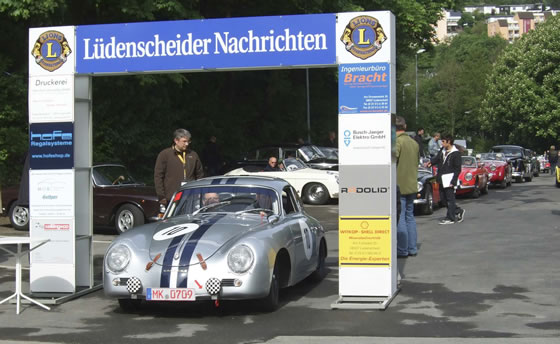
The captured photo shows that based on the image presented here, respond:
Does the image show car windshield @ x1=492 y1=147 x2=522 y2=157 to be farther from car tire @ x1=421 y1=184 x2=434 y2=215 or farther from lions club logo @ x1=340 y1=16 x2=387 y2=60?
lions club logo @ x1=340 y1=16 x2=387 y2=60

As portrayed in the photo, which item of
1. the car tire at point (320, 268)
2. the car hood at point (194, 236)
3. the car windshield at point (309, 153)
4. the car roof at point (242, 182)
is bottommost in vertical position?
the car tire at point (320, 268)

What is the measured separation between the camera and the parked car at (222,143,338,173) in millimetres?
26219

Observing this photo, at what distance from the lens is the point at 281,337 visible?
744 cm

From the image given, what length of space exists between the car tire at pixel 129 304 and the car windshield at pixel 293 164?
14947mm

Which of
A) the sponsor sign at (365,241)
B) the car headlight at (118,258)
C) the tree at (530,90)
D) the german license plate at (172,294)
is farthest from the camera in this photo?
the tree at (530,90)

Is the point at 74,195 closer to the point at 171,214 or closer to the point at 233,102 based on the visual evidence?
the point at 171,214

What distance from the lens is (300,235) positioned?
977 cm

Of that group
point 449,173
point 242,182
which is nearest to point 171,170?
point 242,182

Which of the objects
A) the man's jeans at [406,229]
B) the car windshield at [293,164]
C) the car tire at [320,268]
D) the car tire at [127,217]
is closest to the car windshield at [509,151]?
the car windshield at [293,164]

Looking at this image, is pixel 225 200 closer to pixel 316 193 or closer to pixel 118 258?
pixel 118 258

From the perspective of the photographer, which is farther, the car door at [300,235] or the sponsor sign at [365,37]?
the car door at [300,235]

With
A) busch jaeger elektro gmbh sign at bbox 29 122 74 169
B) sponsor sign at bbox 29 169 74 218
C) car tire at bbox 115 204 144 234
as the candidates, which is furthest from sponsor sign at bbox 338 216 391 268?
car tire at bbox 115 204 144 234

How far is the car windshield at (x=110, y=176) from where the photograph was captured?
17.1 metres

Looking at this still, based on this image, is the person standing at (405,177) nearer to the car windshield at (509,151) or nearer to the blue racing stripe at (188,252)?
the blue racing stripe at (188,252)
